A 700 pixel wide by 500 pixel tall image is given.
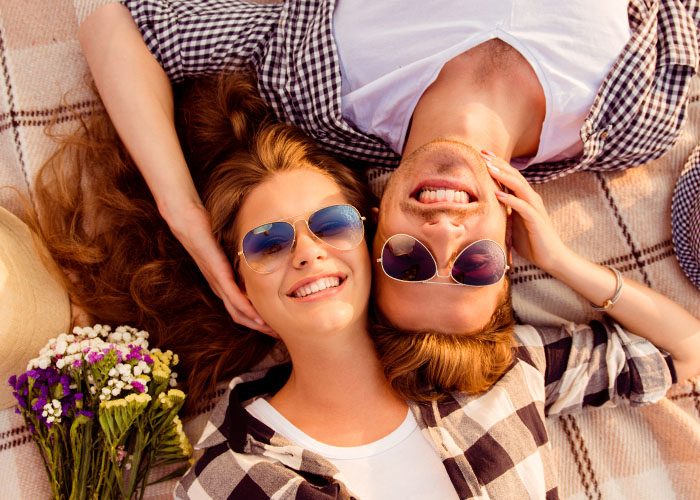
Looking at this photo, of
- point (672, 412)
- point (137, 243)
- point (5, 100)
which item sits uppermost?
point (5, 100)

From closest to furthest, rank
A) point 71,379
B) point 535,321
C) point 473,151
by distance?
1. point 473,151
2. point 71,379
3. point 535,321

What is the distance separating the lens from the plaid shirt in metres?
2.18

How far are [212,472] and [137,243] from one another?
100cm

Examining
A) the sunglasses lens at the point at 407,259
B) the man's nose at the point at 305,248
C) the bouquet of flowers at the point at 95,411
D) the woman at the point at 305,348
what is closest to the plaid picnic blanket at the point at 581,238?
the woman at the point at 305,348

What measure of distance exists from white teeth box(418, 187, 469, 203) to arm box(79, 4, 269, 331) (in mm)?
773

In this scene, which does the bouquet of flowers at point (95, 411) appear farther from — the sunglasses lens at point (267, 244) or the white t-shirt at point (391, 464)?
the sunglasses lens at point (267, 244)

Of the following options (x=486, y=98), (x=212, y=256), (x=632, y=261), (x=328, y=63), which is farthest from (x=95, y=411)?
(x=632, y=261)

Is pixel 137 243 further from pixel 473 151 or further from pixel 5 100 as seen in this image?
pixel 473 151

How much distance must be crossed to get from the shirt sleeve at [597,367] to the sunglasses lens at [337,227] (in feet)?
2.66

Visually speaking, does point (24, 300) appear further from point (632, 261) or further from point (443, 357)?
point (632, 261)

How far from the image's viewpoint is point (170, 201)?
240 cm

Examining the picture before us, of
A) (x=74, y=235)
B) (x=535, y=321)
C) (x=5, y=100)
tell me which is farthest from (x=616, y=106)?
(x=5, y=100)

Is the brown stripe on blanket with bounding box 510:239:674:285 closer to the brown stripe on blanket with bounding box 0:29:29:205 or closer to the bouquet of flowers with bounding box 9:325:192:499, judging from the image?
the bouquet of flowers with bounding box 9:325:192:499

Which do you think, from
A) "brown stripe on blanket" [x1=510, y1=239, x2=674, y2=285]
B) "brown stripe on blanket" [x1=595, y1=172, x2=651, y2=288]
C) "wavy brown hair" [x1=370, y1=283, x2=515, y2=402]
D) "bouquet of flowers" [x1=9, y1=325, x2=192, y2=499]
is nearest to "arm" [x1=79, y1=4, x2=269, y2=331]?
"bouquet of flowers" [x1=9, y1=325, x2=192, y2=499]
